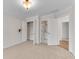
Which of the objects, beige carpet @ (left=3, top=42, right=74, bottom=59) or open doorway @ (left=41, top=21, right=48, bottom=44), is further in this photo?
open doorway @ (left=41, top=21, right=48, bottom=44)

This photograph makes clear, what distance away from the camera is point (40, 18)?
8.40 m

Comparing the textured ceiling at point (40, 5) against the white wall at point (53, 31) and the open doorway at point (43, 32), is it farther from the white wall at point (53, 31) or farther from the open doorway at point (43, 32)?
the open doorway at point (43, 32)

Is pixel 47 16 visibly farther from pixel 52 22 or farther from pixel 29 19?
pixel 29 19

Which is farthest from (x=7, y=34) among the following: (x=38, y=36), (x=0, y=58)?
(x=0, y=58)

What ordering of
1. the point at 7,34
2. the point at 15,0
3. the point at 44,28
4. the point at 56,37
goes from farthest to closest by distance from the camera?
the point at 44,28, the point at 56,37, the point at 7,34, the point at 15,0

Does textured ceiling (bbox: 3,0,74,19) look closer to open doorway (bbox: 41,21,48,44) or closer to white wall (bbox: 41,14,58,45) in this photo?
white wall (bbox: 41,14,58,45)

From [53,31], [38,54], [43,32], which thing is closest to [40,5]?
[38,54]

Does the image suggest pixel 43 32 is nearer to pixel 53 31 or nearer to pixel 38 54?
pixel 53 31

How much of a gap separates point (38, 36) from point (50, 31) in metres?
1.19

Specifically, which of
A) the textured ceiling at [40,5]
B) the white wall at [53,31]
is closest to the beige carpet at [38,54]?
the white wall at [53,31]

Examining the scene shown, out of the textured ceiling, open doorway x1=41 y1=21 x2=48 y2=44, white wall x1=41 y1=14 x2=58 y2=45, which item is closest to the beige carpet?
white wall x1=41 y1=14 x2=58 y2=45

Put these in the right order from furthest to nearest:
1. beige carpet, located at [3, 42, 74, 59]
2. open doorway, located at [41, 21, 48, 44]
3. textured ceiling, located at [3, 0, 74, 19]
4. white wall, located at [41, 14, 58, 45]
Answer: open doorway, located at [41, 21, 48, 44]
white wall, located at [41, 14, 58, 45]
textured ceiling, located at [3, 0, 74, 19]
beige carpet, located at [3, 42, 74, 59]

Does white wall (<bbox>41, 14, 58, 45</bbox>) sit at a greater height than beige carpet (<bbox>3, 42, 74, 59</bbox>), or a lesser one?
greater

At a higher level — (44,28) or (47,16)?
(47,16)
